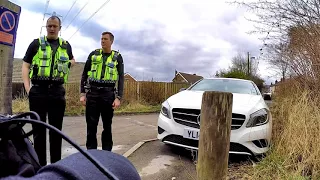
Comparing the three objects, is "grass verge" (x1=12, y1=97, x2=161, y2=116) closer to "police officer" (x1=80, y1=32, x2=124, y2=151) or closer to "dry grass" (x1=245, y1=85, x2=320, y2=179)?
"police officer" (x1=80, y1=32, x2=124, y2=151)

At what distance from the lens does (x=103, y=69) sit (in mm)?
4359

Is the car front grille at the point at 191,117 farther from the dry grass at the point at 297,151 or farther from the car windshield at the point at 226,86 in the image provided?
the car windshield at the point at 226,86

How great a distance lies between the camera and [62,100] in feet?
12.0

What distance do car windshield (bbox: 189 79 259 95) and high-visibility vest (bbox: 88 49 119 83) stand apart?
7.72 ft

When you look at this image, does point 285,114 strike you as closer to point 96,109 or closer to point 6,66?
point 96,109

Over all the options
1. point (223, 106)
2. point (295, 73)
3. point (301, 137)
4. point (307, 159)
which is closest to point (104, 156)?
point (223, 106)

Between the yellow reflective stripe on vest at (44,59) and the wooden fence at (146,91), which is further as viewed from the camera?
the wooden fence at (146,91)

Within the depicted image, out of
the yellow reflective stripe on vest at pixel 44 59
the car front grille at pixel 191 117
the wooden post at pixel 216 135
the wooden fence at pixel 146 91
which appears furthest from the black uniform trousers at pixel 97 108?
the wooden fence at pixel 146 91

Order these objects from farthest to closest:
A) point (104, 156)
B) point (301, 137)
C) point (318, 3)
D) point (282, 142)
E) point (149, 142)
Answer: point (318, 3) → point (149, 142) → point (282, 142) → point (301, 137) → point (104, 156)

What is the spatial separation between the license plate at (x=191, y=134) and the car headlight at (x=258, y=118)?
2.44 ft

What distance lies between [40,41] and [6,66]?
53 cm

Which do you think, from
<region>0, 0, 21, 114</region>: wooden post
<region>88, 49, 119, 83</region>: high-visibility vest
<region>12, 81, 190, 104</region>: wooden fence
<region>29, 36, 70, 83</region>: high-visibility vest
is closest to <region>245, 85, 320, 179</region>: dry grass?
<region>88, 49, 119, 83</region>: high-visibility vest

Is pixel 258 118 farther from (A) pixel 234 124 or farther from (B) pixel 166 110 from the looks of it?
(B) pixel 166 110

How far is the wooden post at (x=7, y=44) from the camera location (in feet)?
10.1
